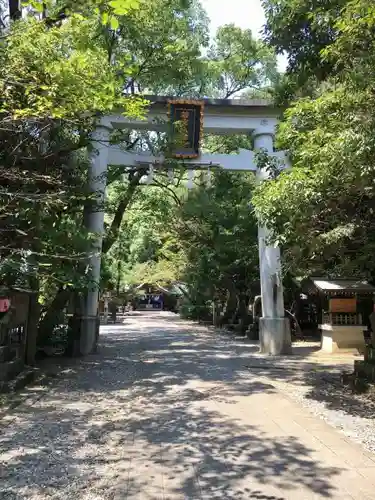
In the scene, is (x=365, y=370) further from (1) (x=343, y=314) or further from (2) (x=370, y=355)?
(1) (x=343, y=314)

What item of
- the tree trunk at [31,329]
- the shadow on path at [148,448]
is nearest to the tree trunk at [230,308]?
the tree trunk at [31,329]

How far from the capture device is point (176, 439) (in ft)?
19.7

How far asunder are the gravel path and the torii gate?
3.87m

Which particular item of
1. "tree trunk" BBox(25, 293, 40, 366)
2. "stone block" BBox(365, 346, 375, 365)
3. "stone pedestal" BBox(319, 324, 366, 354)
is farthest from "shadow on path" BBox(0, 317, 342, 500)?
"stone pedestal" BBox(319, 324, 366, 354)

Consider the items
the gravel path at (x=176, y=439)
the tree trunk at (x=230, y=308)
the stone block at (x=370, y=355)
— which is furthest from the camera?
the tree trunk at (x=230, y=308)

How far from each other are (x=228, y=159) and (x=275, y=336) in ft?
18.7

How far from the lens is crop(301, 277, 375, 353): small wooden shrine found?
16.0m

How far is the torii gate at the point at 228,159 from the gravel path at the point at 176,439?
387cm

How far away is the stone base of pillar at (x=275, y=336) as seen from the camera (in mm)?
15070

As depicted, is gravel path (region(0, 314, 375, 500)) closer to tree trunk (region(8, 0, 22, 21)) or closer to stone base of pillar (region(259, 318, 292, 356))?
stone base of pillar (region(259, 318, 292, 356))

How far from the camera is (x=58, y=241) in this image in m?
10.8

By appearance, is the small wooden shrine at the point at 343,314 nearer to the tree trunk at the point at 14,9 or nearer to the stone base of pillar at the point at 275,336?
the stone base of pillar at the point at 275,336

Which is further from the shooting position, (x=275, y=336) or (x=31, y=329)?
(x=275, y=336)

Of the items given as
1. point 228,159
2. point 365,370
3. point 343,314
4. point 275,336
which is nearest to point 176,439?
point 365,370
